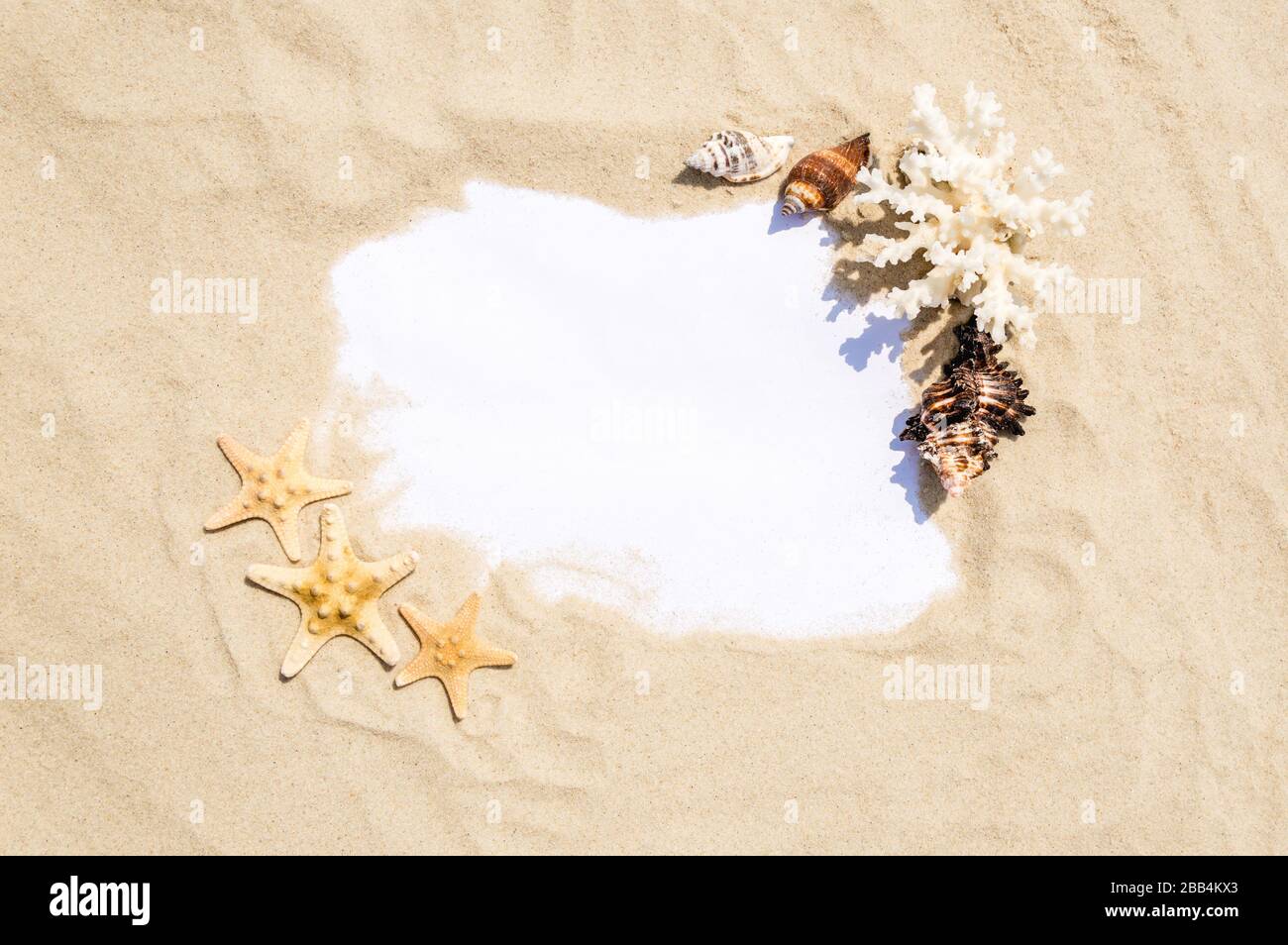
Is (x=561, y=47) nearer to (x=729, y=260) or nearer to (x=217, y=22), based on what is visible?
(x=729, y=260)

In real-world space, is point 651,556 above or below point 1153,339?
below

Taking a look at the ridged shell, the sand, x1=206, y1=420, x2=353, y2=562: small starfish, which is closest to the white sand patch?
the sand

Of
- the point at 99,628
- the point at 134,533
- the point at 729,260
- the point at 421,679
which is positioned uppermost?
the point at 729,260

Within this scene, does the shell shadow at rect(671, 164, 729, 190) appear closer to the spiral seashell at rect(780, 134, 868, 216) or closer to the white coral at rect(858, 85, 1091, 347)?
the spiral seashell at rect(780, 134, 868, 216)

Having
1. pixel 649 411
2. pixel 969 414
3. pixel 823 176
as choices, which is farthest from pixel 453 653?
pixel 823 176

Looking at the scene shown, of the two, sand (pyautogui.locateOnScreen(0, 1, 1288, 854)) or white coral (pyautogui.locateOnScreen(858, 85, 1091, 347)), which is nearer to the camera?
white coral (pyautogui.locateOnScreen(858, 85, 1091, 347))

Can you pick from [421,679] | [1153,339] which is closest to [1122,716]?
[1153,339]

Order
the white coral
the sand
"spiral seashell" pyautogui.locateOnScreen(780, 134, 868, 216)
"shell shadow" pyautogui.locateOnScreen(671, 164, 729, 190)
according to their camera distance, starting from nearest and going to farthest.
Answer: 1. the white coral
2. "spiral seashell" pyautogui.locateOnScreen(780, 134, 868, 216)
3. the sand
4. "shell shadow" pyautogui.locateOnScreen(671, 164, 729, 190)
